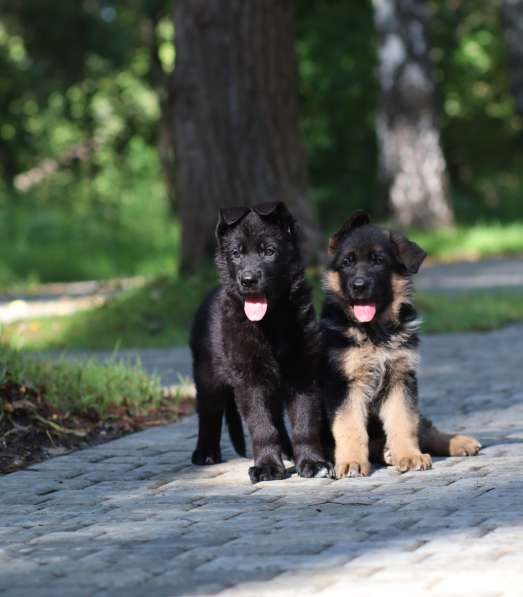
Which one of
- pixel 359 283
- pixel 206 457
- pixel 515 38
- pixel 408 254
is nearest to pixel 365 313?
pixel 359 283

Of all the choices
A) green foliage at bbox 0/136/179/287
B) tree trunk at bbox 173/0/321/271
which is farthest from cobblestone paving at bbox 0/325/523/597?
green foliage at bbox 0/136/179/287

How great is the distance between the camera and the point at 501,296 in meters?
15.6

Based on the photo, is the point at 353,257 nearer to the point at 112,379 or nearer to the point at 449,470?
the point at 449,470

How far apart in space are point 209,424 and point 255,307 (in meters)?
0.85

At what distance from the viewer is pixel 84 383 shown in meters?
8.86

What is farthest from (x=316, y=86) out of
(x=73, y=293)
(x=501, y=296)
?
(x=501, y=296)

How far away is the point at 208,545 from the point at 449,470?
187 cm

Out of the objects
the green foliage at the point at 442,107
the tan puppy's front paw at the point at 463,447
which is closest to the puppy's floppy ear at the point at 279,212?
the tan puppy's front paw at the point at 463,447

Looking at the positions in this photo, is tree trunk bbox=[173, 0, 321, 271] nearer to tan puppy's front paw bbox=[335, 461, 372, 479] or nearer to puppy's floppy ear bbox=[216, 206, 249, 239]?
puppy's floppy ear bbox=[216, 206, 249, 239]

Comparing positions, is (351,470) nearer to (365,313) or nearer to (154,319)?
(365,313)

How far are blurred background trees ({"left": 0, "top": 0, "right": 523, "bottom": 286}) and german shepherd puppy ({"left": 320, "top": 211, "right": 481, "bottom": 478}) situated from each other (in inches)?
255

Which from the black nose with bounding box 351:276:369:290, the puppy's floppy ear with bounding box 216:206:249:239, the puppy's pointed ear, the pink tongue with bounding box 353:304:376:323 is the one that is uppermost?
the puppy's floppy ear with bounding box 216:206:249:239

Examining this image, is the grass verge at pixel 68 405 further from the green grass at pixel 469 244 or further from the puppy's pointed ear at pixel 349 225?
the green grass at pixel 469 244

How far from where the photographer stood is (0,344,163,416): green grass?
8438mm
